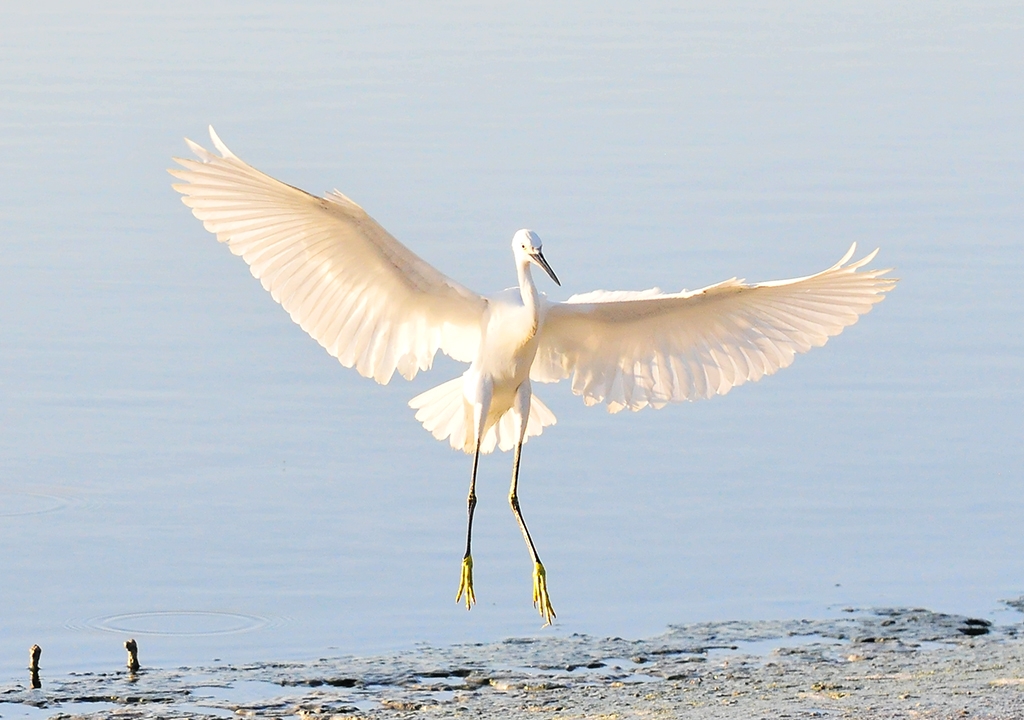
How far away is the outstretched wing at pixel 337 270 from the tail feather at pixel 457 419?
193 millimetres

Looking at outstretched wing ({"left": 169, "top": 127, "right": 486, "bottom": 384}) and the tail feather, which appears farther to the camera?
the tail feather

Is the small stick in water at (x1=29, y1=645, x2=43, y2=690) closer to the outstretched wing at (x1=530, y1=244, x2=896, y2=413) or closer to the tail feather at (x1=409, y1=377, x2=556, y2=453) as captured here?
the tail feather at (x1=409, y1=377, x2=556, y2=453)

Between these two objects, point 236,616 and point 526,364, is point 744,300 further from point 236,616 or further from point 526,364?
point 236,616

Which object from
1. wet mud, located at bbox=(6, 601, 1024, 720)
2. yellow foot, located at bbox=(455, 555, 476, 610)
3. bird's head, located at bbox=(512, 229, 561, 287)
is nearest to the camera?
wet mud, located at bbox=(6, 601, 1024, 720)

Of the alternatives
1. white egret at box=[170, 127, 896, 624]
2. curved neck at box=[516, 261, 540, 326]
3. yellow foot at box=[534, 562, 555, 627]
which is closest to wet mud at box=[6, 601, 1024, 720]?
yellow foot at box=[534, 562, 555, 627]

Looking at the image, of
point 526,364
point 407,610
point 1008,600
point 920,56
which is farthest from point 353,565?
point 920,56

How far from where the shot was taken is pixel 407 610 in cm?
870

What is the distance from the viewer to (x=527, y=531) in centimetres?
845

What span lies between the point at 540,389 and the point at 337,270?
3589mm

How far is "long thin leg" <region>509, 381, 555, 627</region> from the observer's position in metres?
8.21

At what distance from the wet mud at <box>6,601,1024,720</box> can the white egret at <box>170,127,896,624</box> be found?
1.68 ft

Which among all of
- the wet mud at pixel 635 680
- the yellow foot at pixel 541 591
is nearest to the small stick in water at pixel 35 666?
the wet mud at pixel 635 680

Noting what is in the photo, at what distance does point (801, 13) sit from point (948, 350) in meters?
16.6

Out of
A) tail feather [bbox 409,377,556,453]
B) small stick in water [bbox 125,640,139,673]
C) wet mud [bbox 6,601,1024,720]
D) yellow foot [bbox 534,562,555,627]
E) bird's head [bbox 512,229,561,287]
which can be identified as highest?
bird's head [bbox 512,229,561,287]
